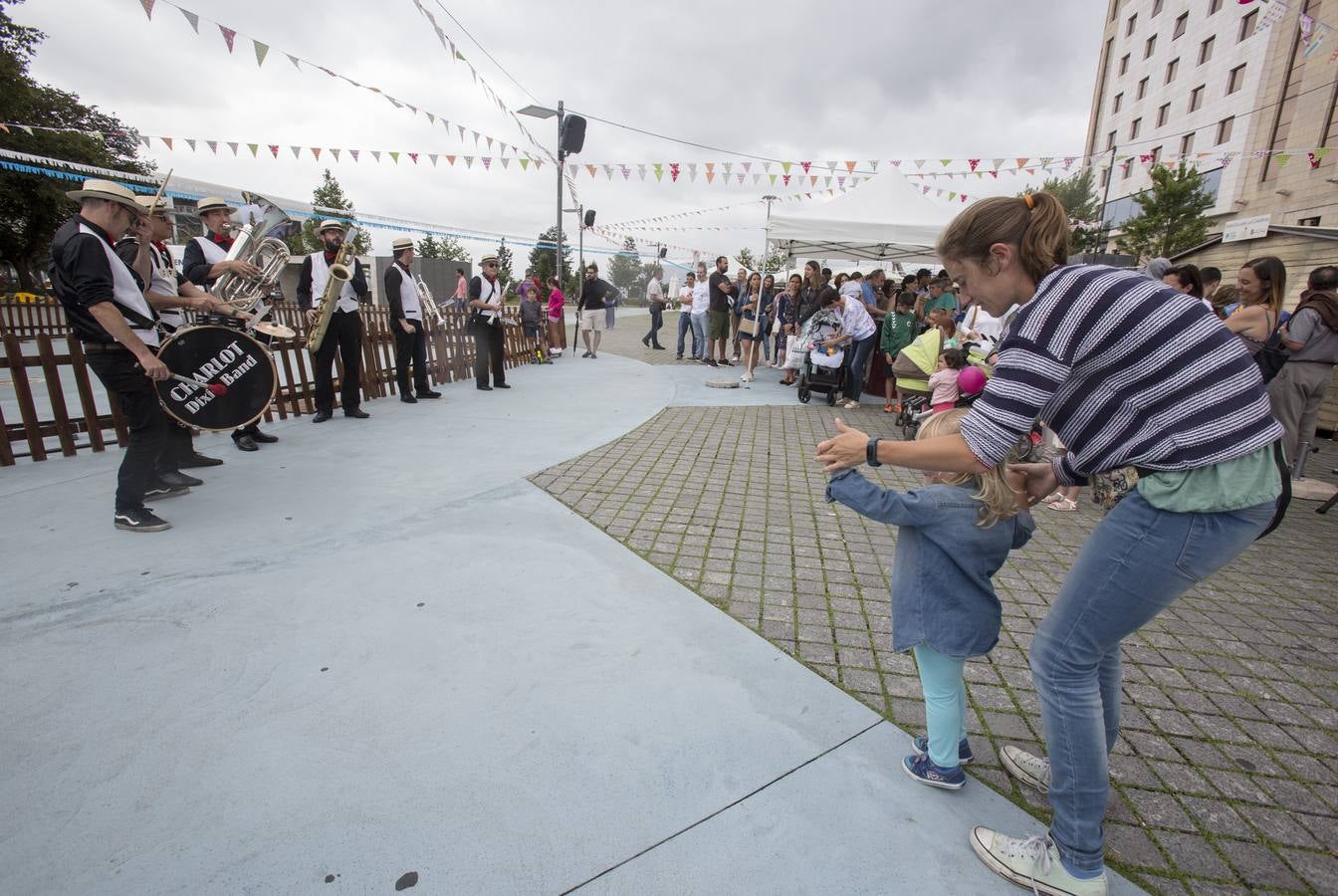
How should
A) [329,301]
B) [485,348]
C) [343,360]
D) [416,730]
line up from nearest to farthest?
[416,730] < [329,301] < [343,360] < [485,348]

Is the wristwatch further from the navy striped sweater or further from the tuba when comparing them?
the tuba

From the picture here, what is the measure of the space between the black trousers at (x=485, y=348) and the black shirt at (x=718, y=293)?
4434 millimetres

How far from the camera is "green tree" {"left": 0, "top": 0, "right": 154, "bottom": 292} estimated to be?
69.3ft

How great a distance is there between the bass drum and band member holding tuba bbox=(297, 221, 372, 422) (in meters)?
2.08

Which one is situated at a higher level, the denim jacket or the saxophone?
the saxophone

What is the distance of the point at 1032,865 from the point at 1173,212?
29.6m

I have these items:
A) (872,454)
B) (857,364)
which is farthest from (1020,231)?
(857,364)

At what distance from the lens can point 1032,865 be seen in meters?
1.61

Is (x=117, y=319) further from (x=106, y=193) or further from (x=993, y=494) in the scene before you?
(x=993, y=494)

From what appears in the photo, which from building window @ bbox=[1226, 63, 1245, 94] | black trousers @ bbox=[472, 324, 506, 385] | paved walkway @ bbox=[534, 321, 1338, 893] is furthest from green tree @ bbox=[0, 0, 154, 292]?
building window @ bbox=[1226, 63, 1245, 94]

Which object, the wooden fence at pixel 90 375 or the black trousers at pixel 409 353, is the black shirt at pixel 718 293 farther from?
the black trousers at pixel 409 353

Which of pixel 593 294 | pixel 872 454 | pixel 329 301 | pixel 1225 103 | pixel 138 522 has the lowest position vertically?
pixel 138 522

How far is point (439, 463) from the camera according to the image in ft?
16.5

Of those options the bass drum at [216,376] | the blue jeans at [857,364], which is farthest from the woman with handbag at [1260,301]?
the bass drum at [216,376]
